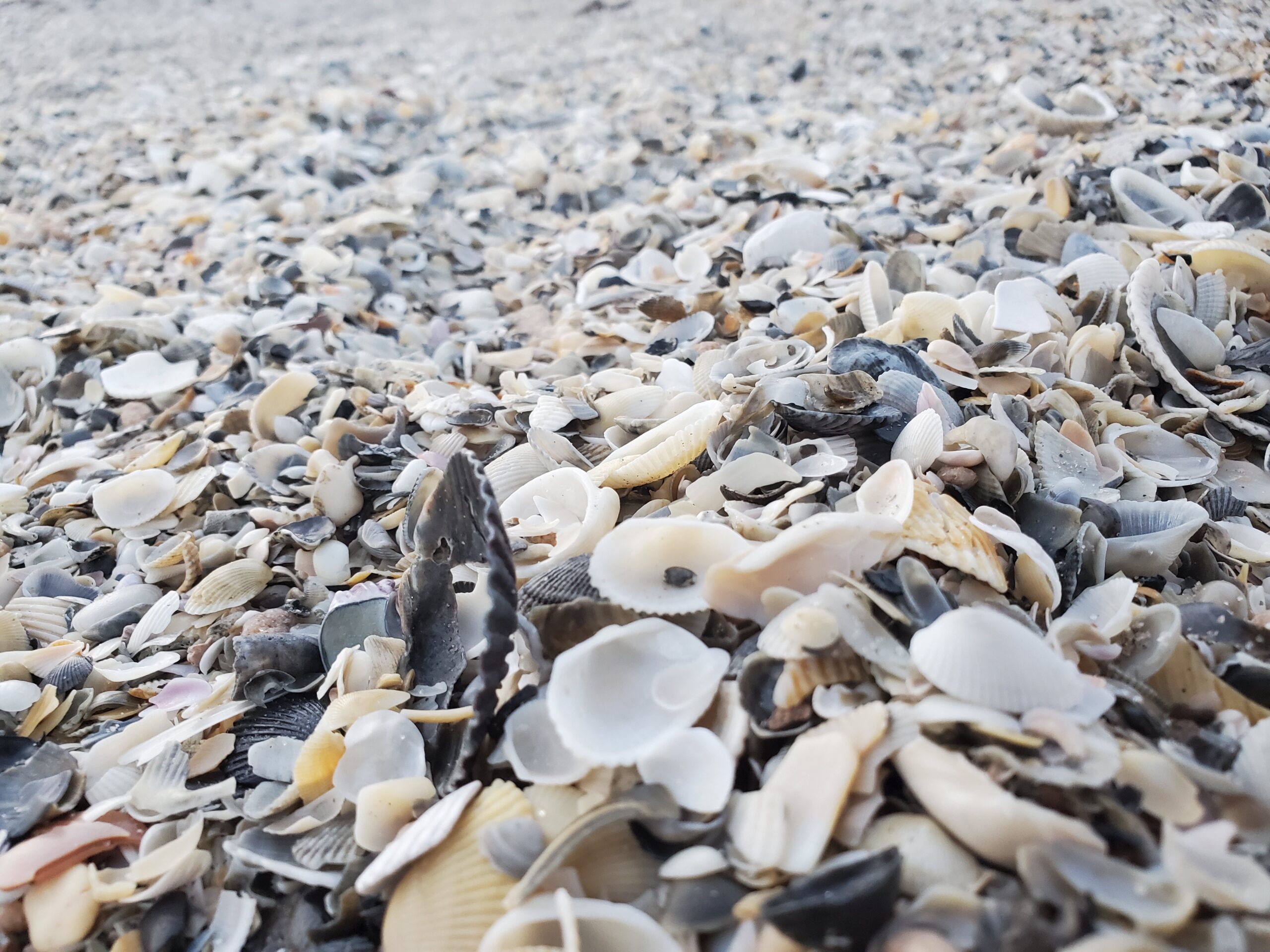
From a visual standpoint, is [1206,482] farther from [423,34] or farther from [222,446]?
[423,34]

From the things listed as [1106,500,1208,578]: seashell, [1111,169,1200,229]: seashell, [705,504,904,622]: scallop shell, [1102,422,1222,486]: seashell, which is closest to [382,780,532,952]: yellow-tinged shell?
[705,504,904,622]: scallop shell

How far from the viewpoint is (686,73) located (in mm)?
6078

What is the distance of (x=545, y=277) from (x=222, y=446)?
1656 mm

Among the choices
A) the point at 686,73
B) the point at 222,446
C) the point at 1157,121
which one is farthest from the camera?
the point at 686,73

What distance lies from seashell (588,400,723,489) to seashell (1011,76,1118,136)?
9.50ft

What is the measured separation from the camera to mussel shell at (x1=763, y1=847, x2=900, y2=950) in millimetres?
786

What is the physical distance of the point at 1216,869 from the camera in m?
0.77

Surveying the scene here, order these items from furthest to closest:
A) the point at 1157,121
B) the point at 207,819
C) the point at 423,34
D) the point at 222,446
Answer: the point at 423,34 < the point at 1157,121 < the point at 222,446 < the point at 207,819

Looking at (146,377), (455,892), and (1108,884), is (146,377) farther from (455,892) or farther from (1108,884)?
(1108,884)

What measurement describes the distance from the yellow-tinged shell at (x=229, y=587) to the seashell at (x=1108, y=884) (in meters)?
1.50

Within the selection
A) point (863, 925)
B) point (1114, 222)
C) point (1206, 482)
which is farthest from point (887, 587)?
point (1114, 222)

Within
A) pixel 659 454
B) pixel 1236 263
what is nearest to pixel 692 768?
pixel 659 454

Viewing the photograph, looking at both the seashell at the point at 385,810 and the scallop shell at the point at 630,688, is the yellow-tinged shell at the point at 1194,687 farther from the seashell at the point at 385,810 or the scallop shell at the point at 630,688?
the seashell at the point at 385,810

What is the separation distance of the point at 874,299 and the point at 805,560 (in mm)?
1150
